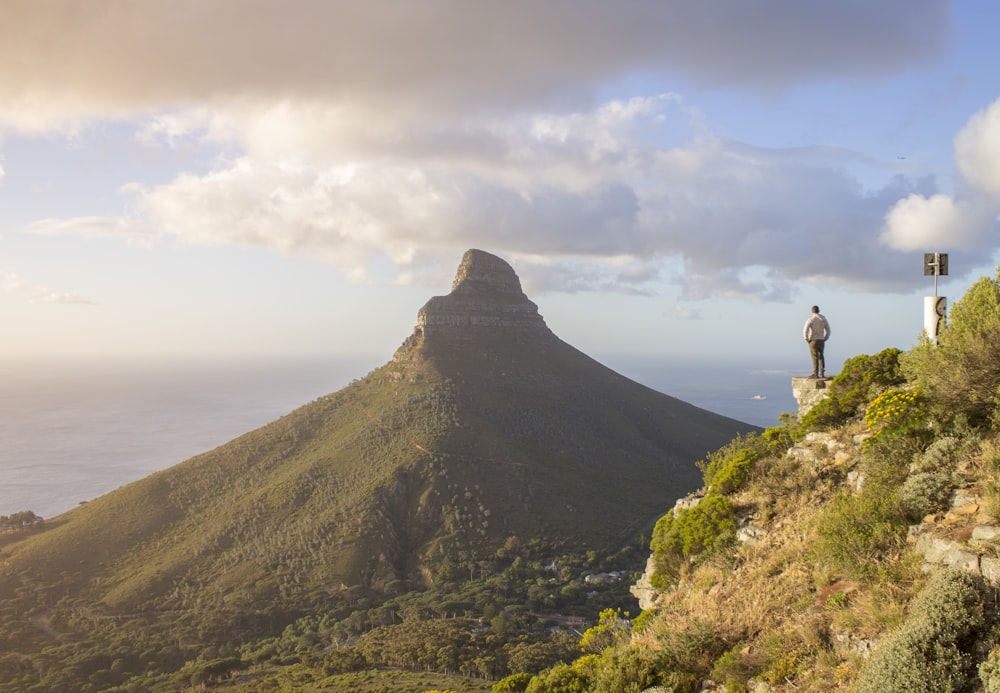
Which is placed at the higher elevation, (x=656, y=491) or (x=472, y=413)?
(x=472, y=413)

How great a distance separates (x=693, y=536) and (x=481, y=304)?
285 ft

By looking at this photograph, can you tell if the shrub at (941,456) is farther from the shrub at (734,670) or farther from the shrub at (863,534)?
the shrub at (734,670)

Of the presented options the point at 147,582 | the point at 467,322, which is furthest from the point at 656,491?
the point at 147,582

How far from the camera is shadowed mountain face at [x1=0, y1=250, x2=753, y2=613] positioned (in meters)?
56.7

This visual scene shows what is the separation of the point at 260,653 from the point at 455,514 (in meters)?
22.3

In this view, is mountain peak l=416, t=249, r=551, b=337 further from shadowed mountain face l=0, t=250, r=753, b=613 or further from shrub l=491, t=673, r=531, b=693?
shrub l=491, t=673, r=531, b=693

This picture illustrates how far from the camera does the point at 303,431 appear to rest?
257 feet

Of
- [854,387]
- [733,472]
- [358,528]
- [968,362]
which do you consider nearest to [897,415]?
[968,362]

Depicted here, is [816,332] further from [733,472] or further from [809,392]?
[733,472]

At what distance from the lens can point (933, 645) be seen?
8023 mm

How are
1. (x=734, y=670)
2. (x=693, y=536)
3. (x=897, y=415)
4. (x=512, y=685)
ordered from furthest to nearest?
1. (x=512, y=685)
2. (x=693, y=536)
3. (x=897, y=415)
4. (x=734, y=670)

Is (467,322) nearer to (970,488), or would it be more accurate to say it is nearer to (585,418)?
(585,418)

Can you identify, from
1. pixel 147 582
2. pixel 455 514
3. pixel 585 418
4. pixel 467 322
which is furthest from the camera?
pixel 467 322

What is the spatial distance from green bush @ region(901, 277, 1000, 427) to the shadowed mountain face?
50.1 metres
